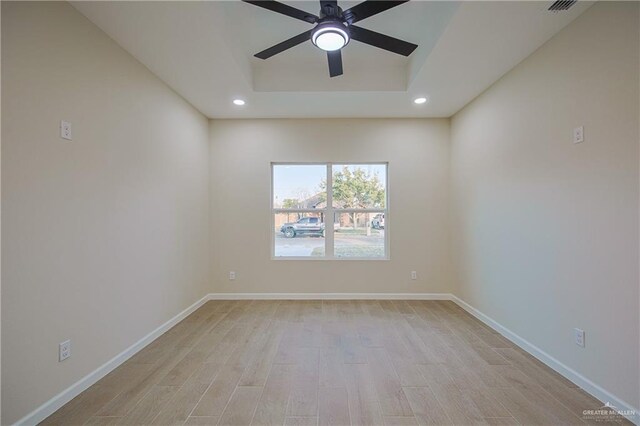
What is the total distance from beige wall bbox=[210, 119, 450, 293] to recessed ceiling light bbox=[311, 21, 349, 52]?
2058 mm

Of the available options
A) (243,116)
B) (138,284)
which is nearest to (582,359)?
(138,284)

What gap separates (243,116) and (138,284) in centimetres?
257

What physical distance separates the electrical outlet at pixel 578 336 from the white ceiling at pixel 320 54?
229cm

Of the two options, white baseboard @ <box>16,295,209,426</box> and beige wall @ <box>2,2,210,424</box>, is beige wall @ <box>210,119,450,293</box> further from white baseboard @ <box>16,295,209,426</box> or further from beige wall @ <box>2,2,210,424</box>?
white baseboard @ <box>16,295,209,426</box>

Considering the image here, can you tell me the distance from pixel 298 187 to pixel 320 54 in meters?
1.85

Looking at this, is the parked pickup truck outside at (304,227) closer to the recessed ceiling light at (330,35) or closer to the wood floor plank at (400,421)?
the recessed ceiling light at (330,35)

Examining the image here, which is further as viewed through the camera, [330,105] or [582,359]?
[330,105]

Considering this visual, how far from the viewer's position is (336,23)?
1.92m

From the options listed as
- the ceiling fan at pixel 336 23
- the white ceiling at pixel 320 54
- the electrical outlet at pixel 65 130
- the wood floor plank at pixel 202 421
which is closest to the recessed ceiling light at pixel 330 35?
the ceiling fan at pixel 336 23

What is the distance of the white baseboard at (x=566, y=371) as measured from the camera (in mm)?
1767

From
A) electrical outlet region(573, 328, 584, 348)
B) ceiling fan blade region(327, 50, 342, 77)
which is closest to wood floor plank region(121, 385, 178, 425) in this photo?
ceiling fan blade region(327, 50, 342, 77)

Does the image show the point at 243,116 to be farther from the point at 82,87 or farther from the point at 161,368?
the point at 161,368

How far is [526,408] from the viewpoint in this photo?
1.83 m

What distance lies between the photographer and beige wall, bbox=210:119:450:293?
4.15m
